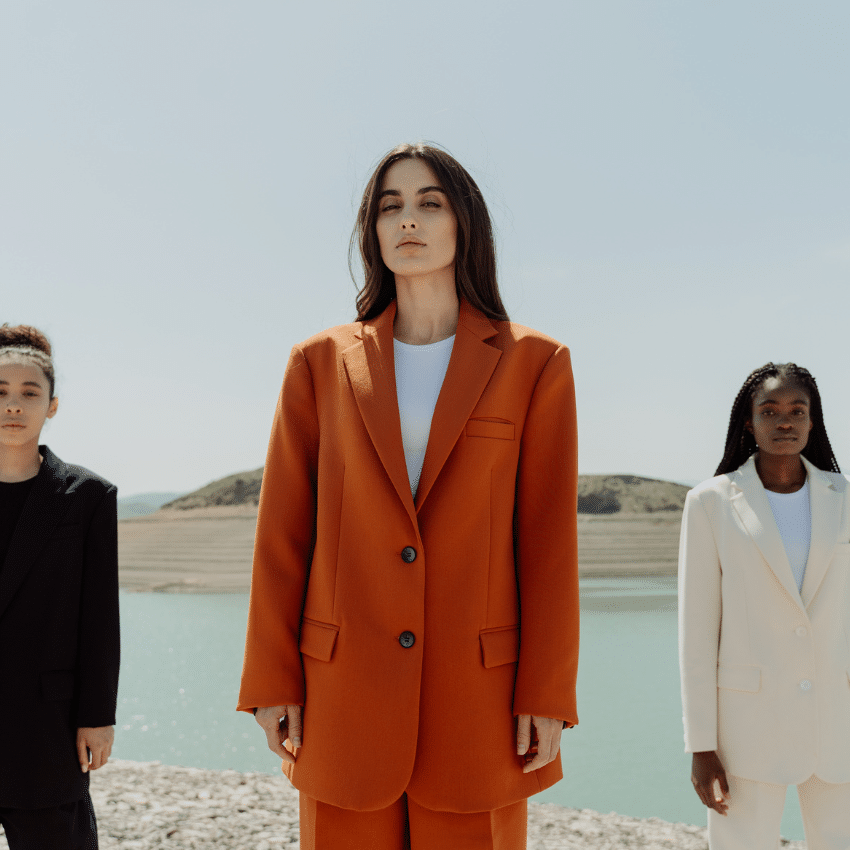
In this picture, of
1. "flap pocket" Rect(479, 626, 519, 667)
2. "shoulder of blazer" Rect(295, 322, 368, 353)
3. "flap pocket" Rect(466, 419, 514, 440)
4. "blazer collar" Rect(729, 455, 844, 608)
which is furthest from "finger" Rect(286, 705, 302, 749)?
"blazer collar" Rect(729, 455, 844, 608)

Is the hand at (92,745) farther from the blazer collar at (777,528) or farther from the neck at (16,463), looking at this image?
the blazer collar at (777,528)

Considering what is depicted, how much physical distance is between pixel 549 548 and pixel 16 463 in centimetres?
154

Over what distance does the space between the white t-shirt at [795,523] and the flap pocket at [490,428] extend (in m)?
1.12

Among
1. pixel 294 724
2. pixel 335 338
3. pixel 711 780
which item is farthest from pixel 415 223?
pixel 711 780

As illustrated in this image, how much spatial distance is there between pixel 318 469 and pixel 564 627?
0.65 metres

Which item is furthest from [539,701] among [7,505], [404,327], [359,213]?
[7,505]

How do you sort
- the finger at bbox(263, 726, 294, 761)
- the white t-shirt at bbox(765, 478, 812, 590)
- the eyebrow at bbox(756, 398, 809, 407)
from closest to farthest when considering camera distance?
the finger at bbox(263, 726, 294, 761)
the white t-shirt at bbox(765, 478, 812, 590)
the eyebrow at bbox(756, 398, 809, 407)

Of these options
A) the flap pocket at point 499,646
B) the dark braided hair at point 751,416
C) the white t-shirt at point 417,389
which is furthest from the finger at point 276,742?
the dark braided hair at point 751,416

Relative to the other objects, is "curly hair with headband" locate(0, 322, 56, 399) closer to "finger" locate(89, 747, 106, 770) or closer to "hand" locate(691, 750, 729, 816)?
"finger" locate(89, 747, 106, 770)

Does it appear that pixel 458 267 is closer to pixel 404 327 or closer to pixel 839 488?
pixel 404 327

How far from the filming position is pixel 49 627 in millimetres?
2104

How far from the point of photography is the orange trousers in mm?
1588

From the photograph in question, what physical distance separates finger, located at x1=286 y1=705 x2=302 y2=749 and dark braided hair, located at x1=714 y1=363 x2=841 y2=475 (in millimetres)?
1604

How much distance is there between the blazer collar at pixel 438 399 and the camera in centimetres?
165
